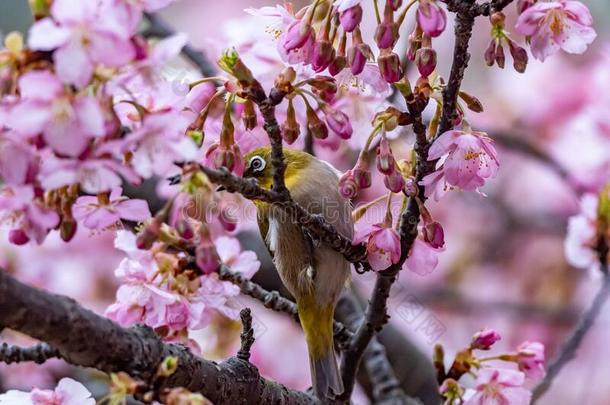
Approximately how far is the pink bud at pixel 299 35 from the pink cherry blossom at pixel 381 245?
345 millimetres

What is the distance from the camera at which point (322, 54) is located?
1448mm

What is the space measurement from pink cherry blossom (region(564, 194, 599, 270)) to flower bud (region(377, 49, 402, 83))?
1129 millimetres

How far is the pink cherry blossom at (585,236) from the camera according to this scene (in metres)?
2.38

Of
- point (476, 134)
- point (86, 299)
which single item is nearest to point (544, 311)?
point (86, 299)

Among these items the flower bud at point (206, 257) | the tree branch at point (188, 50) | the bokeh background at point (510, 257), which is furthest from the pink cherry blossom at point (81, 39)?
the bokeh background at point (510, 257)

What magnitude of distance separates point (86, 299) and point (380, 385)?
1642 mm

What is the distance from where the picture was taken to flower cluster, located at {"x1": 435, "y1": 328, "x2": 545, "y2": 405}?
5.70 feet

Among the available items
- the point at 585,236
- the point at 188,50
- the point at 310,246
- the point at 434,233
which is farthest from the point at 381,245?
the point at 188,50

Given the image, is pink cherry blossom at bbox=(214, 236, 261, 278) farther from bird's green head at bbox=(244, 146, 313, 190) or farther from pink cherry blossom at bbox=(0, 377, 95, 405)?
pink cherry blossom at bbox=(0, 377, 95, 405)

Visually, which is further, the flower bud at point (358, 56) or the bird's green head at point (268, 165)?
the bird's green head at point (268, 165)

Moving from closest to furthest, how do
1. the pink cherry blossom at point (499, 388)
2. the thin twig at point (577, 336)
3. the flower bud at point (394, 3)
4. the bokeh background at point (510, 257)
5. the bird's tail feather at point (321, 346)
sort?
the flower bud at point (394, 3) < the pink cherry blossom at point (499, 388) < the bird's tail feather at point (321, 346) < the thin twig at point (577, 336) < the bokeh background at point (510, 257)

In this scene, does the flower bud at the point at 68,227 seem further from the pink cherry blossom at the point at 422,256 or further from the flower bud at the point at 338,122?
the pink cherry blossom at the point at 422,256

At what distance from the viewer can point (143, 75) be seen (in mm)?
1146

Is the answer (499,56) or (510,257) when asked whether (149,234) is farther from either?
(510,257)
